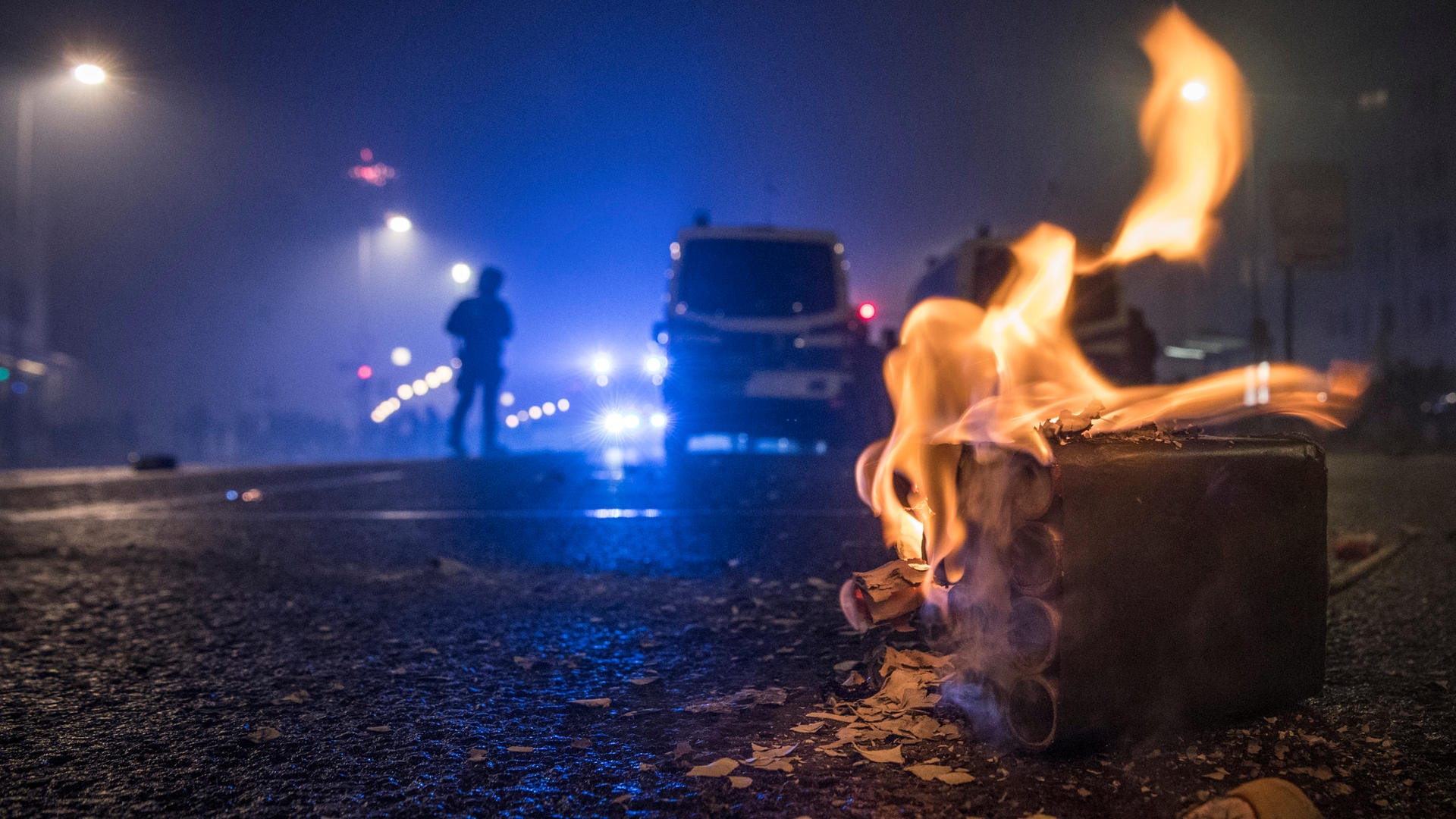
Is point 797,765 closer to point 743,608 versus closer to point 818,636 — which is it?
point 818,636

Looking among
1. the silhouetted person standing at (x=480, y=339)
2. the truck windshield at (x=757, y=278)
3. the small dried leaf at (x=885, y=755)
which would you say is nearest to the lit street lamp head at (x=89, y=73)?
the silhouetted person standing at (x=480, y=339)

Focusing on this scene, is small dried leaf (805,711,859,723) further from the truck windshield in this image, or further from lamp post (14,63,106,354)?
lamp post (14,63,106,354)

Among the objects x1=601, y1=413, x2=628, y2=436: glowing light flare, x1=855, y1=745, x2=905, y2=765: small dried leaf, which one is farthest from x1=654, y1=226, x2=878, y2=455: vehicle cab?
x1=601, y1=413, x2=628, y2=436: glowing light flare

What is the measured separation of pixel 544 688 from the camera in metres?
2.63

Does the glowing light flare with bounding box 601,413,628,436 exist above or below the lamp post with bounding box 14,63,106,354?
below

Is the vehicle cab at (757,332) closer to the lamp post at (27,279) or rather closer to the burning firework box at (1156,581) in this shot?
the burning firework box at (1156,581)

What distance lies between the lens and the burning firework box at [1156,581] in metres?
1.94

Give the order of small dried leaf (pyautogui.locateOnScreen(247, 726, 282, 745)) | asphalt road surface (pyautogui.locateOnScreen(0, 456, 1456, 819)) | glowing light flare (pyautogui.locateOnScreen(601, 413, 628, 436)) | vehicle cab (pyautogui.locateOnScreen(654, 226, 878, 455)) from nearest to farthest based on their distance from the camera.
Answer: asphalt road surface (pyautogui.locateOnScreen(0, 456, 1456, 819))
small dried leaf (pyautogui.locateOnScreen(247, 726, 282, 745))
vehicle cab (pyautogui.locateOnScreen(654, 226, 878, 455))
glowing light flare (pyautogui.locateOnScreen(601, 413, 628, 436))

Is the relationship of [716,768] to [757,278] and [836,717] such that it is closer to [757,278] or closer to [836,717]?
[836,717]

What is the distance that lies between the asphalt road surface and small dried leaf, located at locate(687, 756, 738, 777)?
0.03 metres

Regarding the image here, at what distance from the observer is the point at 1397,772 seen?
1961mm

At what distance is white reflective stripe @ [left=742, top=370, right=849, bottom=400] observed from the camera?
1168 cm

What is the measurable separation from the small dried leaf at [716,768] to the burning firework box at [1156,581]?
0.58 meters

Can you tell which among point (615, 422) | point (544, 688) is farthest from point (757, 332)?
point (615, 422)
